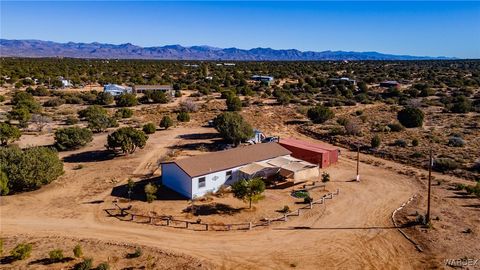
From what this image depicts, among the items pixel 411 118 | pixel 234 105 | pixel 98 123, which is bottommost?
pixel 98 123

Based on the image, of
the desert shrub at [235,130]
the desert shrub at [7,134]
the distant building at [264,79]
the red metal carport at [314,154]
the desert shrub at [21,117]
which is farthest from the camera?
the distant building at [264,79]

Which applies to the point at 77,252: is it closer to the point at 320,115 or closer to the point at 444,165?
the point at 444,165

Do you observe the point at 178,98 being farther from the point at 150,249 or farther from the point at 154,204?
the point at 150,249

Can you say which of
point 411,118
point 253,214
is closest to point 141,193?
point 253,214

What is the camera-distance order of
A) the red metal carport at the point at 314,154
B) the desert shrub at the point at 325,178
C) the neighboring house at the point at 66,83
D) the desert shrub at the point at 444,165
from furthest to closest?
the neighboring house at the point at 66,83 → the red metal carport at the point at 314,154 → the desert shrub at the point at 444,165 → the desert shrub at the point at 325,178

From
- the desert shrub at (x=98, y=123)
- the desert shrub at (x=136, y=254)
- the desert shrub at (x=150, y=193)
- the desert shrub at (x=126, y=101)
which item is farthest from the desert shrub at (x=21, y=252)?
the desert shrub at (x=126, y=101)

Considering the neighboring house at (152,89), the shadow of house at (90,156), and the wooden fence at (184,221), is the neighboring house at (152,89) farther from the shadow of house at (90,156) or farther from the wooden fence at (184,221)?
the wooden fence at (184,221)

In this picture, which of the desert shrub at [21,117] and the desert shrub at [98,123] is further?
the desert shrub at [21,117]

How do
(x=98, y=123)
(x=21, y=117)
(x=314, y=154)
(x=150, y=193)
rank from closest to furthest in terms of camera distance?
(x=150, y=193) < (x=314, y=154) < (x=98, y=123) < (x=21, y=117)
